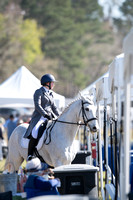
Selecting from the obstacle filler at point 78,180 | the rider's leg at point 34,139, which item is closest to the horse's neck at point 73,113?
the rider's leg at point 34,139

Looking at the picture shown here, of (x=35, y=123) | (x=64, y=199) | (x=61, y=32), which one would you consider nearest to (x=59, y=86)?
(x=61, y=32)

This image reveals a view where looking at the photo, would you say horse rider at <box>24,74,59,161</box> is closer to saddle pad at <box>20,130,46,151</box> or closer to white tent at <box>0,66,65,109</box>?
saddle pad at <box>20,130,46,151</box>

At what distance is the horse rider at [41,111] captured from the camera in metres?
8.92

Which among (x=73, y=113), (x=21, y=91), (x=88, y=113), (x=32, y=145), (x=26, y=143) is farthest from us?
(x=21, y=91)

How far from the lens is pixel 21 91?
47.9 feet

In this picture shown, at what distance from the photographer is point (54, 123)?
29.0 feet

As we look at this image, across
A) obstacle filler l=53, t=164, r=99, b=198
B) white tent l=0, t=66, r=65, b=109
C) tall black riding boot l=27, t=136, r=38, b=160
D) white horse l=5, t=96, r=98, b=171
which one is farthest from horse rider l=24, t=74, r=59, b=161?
Result: white tent l=0, t=66, r=65, b=109

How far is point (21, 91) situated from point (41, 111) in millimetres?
5821

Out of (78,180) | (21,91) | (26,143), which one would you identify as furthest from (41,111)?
(21,91)

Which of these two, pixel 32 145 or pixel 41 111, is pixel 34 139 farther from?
pixel 41 111

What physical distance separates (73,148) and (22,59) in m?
43.9

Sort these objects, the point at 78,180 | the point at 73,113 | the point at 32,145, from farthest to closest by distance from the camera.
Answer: the point at 32,145, the point at 73,113, the point at 78,180

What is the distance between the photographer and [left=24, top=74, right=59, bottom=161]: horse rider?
892 cm

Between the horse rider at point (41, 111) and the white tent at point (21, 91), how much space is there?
3.70 meters
